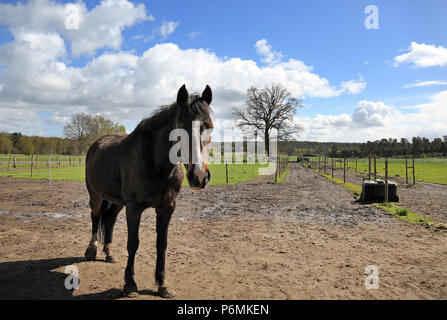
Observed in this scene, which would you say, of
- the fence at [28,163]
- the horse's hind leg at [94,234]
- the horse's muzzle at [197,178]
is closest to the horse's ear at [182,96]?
the horse's muzzle at [197,178]

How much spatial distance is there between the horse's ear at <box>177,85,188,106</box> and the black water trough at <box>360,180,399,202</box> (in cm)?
1185

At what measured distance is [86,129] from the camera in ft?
169

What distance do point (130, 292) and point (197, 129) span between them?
2.44 meters

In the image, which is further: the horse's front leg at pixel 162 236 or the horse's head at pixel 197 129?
the horse's front leg at pixel 162 236

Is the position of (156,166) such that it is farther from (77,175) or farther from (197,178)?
(77,175)

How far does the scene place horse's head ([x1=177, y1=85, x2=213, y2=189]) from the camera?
2699 millimetres

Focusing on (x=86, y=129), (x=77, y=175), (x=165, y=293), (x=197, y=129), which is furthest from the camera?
(x=86, y=129)

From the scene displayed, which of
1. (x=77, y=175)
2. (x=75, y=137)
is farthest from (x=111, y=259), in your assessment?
(x=75, y=137)

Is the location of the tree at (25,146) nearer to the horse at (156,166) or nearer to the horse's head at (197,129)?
the horse at (156,166)

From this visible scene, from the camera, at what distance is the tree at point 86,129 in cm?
4641

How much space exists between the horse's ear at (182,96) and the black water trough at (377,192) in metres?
11.9

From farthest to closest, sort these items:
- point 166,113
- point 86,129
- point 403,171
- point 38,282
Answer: point 86,129 < point 403,171 < point 38,282 < point 166,113
